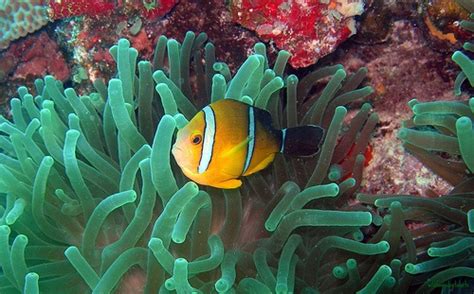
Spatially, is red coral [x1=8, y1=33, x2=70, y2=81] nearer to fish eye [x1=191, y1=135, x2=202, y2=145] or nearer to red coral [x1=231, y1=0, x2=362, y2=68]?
red coral [x1=231, y1=0, x2=362, y2=68]

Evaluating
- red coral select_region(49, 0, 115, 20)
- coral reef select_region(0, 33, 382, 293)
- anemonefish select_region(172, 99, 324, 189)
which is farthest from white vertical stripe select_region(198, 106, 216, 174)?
red coral select_region(49, 0, 115, 20)

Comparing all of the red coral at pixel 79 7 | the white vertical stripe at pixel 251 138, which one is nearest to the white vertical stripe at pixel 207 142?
the white vertical stripe at pixel 251 138

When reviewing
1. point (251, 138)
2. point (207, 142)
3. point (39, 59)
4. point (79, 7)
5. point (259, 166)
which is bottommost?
point (259, 166)

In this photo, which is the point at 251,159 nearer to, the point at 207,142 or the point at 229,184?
the point at 229,184

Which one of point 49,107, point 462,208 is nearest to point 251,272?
point 462,208

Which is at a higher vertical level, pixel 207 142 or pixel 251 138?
pixel 207 142

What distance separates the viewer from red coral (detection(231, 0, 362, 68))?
3182mm

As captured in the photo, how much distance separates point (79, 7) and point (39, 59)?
869 mm

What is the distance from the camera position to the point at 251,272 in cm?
250

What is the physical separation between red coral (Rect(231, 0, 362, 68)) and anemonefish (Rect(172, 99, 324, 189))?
0.91 m

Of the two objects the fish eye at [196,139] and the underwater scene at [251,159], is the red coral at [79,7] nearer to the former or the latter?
the underwater scene at [251,159]

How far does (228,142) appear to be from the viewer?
2.24m

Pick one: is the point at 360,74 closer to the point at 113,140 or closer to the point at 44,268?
the point at 113,140

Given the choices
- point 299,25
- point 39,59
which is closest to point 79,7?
point 39,59
